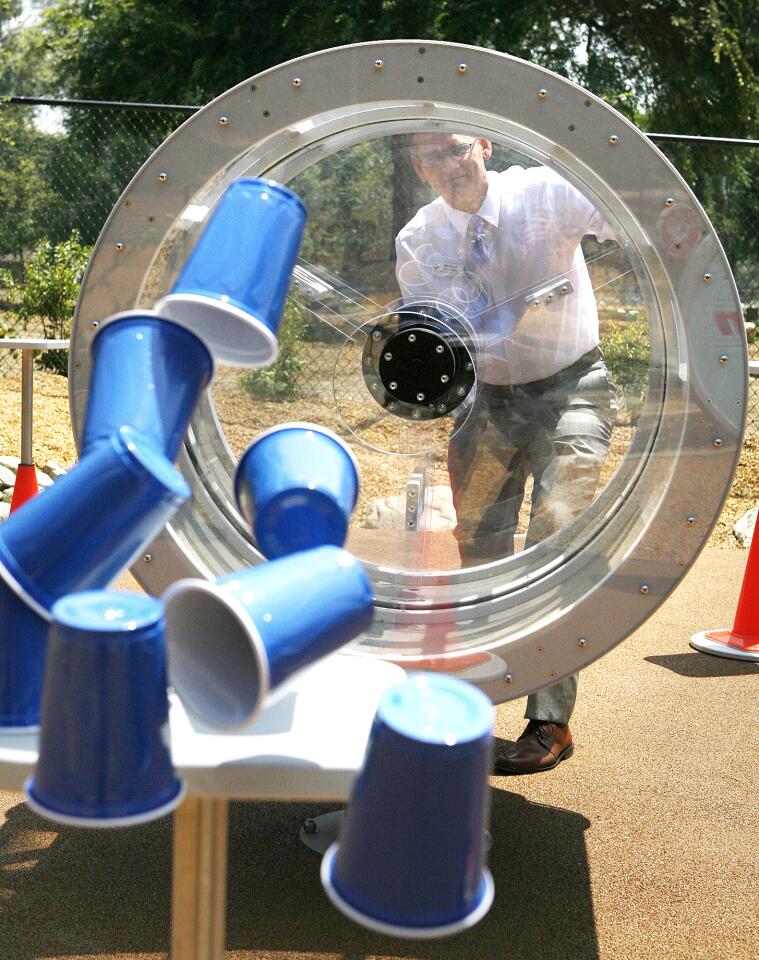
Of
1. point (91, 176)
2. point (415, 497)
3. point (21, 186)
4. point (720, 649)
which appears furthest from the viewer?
point (21, 186)

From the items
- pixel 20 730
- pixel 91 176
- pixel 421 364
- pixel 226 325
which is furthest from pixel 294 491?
pixel 91 176

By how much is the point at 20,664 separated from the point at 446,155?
61.1 inches

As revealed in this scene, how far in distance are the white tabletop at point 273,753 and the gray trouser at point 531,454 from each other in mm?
1050

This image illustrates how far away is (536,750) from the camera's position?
3064mm

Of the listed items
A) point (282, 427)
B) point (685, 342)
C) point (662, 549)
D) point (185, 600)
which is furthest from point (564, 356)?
point (185, 600)

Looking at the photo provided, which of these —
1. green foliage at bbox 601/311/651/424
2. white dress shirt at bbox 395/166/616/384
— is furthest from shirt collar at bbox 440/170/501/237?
green foliage at bbox 601/311/651/424

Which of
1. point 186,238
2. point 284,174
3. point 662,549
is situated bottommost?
point 662,549

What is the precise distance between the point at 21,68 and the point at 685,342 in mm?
38618

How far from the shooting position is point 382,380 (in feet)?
8.57

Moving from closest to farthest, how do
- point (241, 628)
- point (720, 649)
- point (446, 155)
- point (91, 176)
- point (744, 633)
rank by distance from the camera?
1. point (241, 628)
2. point (446, 155)
3. point (720, 649)
4. point (744, 633)
5. point (91, 176)

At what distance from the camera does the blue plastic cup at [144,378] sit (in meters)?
1.52

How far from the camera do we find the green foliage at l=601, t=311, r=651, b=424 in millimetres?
2548

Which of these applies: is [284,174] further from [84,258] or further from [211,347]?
[84,258]

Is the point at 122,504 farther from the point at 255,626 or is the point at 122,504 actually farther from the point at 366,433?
the point at 366,433
